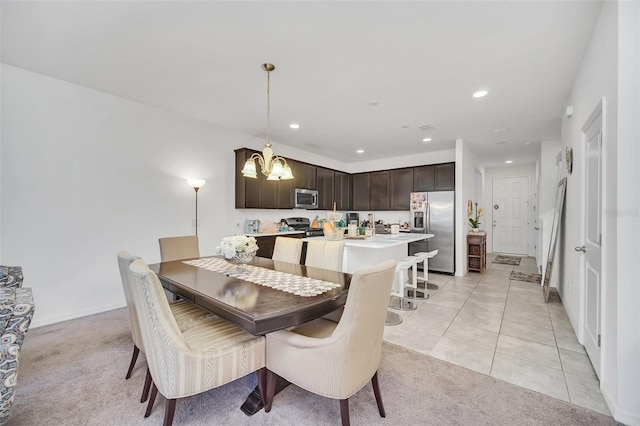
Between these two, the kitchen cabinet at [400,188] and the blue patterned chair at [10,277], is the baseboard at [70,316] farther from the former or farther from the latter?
the kitchen cabinet at [400,188]

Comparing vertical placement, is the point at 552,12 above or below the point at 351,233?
above

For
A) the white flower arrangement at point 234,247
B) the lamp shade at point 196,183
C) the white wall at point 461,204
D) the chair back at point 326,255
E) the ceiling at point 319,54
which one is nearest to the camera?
the ceiling at point 319,54

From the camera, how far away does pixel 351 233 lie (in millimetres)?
3854

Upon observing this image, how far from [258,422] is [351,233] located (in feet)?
8.48

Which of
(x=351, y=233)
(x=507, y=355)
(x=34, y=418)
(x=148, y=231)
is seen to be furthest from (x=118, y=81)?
(x=507, y=355)

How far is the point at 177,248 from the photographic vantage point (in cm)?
307

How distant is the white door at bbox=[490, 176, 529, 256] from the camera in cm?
770

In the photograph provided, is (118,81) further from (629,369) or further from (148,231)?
(629,369)

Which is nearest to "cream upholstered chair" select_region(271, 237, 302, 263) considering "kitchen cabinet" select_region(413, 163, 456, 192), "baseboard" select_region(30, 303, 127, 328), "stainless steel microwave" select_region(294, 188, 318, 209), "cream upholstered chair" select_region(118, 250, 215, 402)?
"cream upholstered chair" select_region(118, 250, 215, 402)

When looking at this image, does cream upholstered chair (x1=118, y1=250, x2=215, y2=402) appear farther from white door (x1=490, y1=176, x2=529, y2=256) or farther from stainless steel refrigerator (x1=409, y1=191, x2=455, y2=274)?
white door (x1=490, y1=176, x2=529, y2=256)

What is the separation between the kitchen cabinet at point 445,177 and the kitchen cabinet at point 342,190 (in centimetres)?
221

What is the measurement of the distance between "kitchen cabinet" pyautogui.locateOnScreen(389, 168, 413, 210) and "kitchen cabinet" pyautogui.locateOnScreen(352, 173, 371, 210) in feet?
2.20

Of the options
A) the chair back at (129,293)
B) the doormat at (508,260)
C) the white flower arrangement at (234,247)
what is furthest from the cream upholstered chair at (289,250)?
the doormat at (508,260)

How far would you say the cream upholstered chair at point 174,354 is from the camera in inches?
53.2
